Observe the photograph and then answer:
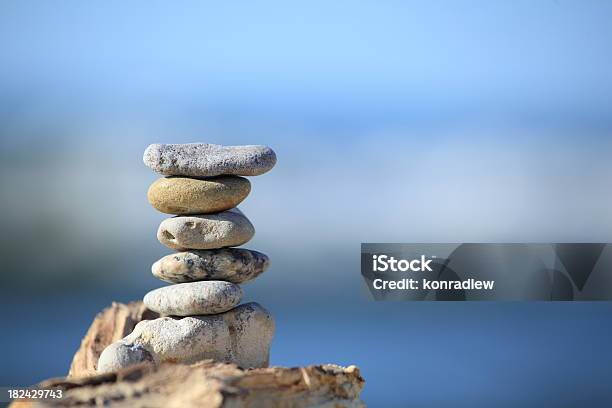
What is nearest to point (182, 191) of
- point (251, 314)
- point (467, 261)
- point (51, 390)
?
point (251, 314)

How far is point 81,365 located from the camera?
8.13m

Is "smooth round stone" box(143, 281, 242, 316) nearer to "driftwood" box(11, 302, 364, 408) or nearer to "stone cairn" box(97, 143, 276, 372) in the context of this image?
"stone cairn" box(97, 143, 276, 372)

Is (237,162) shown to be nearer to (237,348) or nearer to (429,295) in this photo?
(237,348)

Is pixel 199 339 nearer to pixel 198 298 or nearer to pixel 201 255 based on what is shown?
pixel 198 298

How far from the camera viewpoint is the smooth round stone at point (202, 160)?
21.4ft

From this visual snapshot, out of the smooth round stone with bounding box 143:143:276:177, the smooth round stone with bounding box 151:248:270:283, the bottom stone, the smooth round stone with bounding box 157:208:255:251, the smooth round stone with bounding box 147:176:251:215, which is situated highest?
the smooth round stone with bounding box 143:143:276:177

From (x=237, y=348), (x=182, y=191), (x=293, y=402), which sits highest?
(x=182, y=191)

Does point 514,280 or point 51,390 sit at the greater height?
point 514,280

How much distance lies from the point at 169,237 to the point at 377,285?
275cm

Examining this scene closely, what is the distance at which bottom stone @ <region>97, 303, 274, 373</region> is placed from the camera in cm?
652

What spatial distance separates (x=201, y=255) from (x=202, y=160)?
30.2 inches

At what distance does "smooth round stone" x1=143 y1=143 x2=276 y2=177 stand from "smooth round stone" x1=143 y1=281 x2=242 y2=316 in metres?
0.88

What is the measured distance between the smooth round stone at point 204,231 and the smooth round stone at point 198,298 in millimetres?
317

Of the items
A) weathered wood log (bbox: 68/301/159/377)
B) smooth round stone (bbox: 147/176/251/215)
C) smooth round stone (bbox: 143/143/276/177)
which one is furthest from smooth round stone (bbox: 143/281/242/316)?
weathered wood log (bbox: 68/301/159/377)
